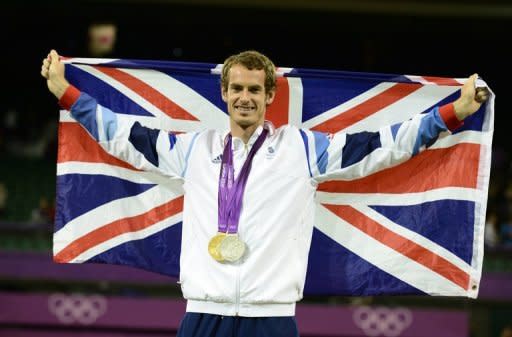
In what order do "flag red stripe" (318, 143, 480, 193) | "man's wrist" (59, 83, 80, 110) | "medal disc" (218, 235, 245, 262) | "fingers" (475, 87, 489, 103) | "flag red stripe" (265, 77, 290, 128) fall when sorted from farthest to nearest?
"flag red stripe" (265, 77, 290, 128)
"flag red stripe" (318, 143, 480, 193)
"man's wrist" (59, 83, 80, 110)
"fingers" (475, 87, 489, 103)
"medal disc" (218, 235, 245, 262)

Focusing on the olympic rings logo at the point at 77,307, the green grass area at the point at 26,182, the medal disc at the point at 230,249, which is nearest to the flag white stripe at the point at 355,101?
the medal disc at the point at 230,249

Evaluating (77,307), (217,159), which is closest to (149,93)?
(217,159)

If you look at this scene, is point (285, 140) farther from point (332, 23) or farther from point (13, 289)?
point (332, 23)

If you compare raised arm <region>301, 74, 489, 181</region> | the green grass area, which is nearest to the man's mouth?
raised arm <region>301, 74, 489, 181</region>

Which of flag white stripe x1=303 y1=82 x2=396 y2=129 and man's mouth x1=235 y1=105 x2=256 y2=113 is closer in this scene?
man's mouth x1=235 y1=105 x2=256 y2=113

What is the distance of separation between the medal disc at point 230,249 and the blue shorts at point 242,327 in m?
0.21

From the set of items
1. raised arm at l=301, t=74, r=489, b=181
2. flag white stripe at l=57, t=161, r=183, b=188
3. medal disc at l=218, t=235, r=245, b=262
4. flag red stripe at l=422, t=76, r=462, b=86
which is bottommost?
medal disc at l=218, t=235, r=245, b=262

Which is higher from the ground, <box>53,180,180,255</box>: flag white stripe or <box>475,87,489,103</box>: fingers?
<box>475,87,489,103</box>: fingers

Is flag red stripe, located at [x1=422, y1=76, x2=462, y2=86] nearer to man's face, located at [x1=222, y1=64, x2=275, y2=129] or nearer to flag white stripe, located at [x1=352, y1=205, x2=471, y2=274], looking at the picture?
flag white stripe, located at [x1=352, y1=205, x2=471, y2=274]

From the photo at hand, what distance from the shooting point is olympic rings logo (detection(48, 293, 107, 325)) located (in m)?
7.87

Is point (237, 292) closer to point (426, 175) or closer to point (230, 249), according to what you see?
point (230, 249)

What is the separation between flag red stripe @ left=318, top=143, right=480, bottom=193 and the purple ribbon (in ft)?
2.14

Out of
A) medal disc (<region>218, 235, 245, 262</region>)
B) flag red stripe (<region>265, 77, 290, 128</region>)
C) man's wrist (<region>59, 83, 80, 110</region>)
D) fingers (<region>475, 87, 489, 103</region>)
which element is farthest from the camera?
flag red stripe (<region>265, 77, 290, 128</region>)

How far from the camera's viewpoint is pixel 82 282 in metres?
7.99
